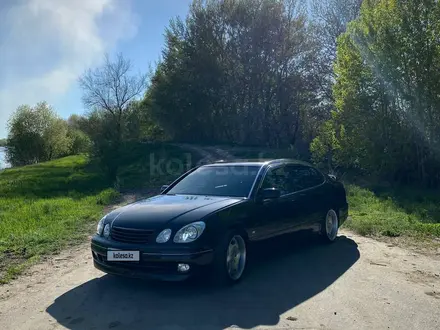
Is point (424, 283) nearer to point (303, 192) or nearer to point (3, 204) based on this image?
point (303, 192)

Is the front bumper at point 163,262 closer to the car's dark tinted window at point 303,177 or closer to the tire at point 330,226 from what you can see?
the car's dark tinted window at point 303,177

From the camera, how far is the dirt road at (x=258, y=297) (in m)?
4.24

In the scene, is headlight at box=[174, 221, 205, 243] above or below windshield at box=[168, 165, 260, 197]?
below

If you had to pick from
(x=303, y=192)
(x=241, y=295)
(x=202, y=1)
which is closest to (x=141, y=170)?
(x=202, y=1)

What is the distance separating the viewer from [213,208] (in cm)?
532

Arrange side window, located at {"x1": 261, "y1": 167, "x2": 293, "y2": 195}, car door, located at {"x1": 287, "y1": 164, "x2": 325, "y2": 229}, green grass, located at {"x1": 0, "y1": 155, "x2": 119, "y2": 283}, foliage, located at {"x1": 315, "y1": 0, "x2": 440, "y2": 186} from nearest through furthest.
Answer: side window, located at {"x1": 261, "y1": 167, "x2": 293, "y2": 195} → car door, located at {"x1": 287, "y1": 164, "x2": 325, "y2": 229} → green grass, located at {"x1": 0, "y1": 155, "x2": 119, "y2": 283} → foliage, located at {"x1": 315, "y1": 0, "x2": 440, "y2": 186}

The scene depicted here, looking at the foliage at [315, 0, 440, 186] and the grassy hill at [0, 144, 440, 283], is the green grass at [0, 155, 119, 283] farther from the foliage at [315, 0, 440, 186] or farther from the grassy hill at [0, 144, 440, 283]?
the foliage at [315, 0, 440, 186]

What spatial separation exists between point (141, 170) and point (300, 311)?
71.1 feet

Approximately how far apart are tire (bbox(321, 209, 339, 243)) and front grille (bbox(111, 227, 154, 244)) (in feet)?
11.6

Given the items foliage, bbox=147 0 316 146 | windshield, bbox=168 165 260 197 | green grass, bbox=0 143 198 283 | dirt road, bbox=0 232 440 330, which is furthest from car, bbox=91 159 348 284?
foliage, bbox=147 0 316 146

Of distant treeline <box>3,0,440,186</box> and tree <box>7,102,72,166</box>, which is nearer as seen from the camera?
distant treeline <box>3,0,440,186</box>

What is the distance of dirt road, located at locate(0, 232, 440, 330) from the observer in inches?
167

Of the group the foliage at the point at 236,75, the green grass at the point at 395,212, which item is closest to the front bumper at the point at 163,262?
the green grass at the point at 395,212

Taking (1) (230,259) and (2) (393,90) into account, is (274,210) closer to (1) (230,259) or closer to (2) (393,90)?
(1) (230,259)
